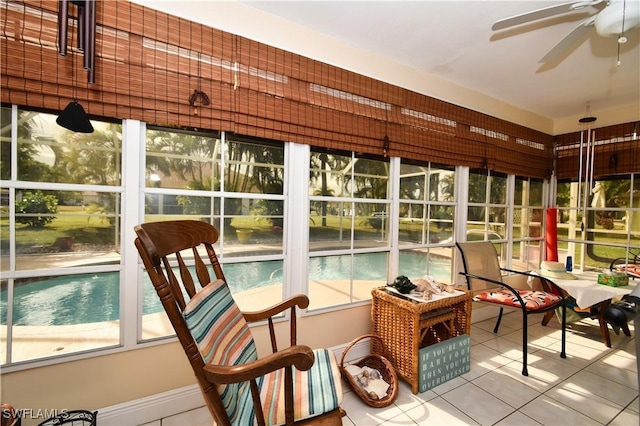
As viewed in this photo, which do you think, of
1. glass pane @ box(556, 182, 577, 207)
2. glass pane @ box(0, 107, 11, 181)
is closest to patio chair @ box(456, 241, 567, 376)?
glass pane @ box(556, 182, 577, 207)

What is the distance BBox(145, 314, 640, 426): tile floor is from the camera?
1.65m

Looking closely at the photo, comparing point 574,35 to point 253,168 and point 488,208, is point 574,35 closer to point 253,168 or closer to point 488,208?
point 488,208

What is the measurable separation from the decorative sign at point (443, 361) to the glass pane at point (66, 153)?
2.31 m

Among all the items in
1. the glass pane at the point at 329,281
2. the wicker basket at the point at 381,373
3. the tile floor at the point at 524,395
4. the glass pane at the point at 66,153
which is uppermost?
the glass pane at the point at 66,153

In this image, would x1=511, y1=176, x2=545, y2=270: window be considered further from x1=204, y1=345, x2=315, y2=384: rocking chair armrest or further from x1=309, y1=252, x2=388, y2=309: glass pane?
x1=204, y1=345, x2=315, y2=384: rocking chair armrest

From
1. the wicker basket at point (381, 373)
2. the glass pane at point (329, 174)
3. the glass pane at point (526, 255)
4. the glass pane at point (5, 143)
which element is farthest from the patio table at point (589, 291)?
the glass pane at point (5, 143)

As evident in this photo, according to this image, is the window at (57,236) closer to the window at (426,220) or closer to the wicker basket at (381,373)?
the wicker basket at (381,373)

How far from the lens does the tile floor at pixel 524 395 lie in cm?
165

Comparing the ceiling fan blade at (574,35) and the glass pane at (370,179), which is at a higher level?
the ceiling fan blade at (574,35)

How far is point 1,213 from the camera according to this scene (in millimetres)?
1333

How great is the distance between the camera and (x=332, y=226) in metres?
2.35

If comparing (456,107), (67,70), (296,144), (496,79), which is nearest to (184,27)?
(67,70)

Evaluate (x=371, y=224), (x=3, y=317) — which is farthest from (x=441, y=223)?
(x=3, y=317)

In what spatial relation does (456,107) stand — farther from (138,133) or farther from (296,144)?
(138,133)
